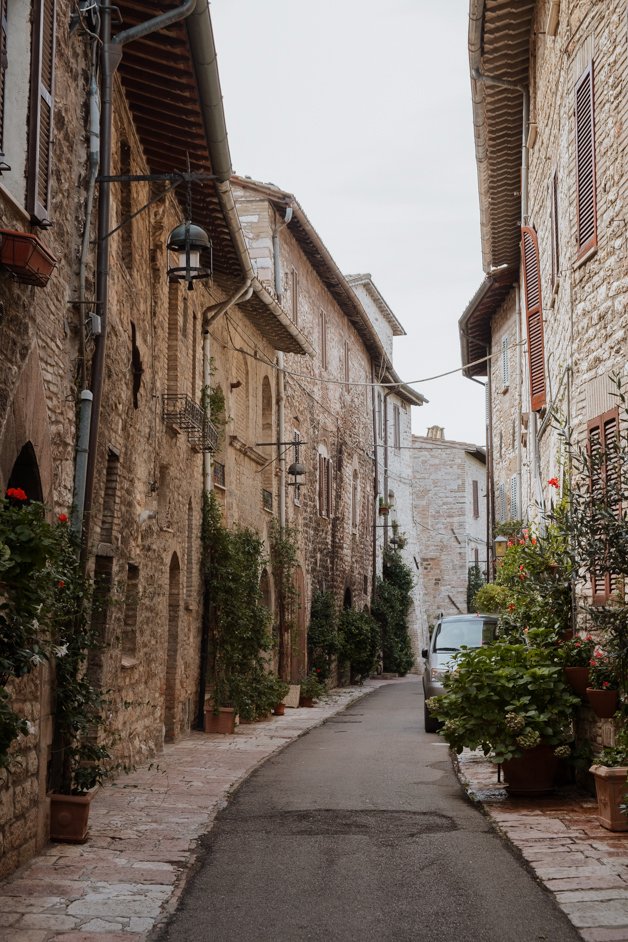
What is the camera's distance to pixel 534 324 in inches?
571

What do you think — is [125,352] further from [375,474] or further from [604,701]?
[375,474]

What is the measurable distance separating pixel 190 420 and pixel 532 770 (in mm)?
6576

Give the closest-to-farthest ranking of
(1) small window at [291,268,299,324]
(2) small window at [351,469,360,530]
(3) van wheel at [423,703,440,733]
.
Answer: (3) van wheel at [423,703,440,733], (1) small window at [291,268,299,324], (2) small window at [351,469,360,530]

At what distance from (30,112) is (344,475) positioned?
826 inches

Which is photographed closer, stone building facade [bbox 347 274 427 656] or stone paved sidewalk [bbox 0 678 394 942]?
stone paved sidewalk [bbox 0 678 394 942]

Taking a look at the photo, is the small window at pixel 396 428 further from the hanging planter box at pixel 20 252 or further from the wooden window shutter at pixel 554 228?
the hanging planter box at pixel 20 252

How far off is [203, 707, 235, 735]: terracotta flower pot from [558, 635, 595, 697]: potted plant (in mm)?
6652

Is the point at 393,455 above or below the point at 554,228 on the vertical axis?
above

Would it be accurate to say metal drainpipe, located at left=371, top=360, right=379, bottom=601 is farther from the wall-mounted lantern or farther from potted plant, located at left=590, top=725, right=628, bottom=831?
potted plant, located at left=590, top=725, right=628, bottom=831

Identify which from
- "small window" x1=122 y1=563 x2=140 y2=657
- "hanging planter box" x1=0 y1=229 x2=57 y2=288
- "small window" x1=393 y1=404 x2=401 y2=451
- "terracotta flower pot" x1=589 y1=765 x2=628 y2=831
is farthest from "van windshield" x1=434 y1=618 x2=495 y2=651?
"small window" x1=393 y1=404 x2=401 y2=451

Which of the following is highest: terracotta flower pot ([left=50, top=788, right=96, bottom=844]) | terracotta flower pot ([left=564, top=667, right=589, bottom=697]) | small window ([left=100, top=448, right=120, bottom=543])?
small window ([left=100, top=448, right=120, bottom=543])

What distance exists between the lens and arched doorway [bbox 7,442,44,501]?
6918 mm

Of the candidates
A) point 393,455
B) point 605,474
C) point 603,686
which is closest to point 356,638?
point 393,455

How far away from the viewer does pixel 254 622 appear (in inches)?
623
